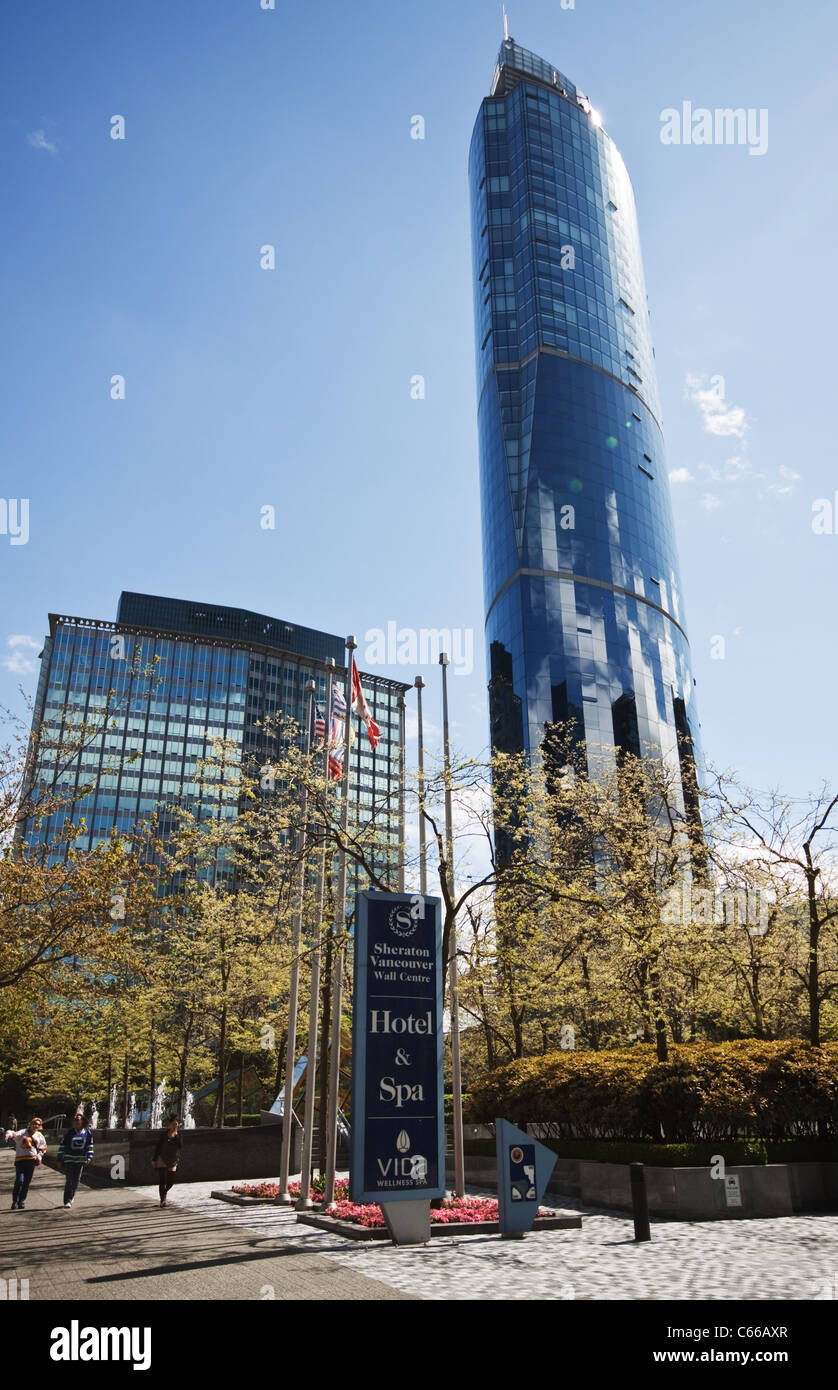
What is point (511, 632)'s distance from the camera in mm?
106688

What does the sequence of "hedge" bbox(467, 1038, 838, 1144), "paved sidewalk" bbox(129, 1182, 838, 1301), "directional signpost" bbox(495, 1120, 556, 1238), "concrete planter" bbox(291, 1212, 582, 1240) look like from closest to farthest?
"paved sidewalk" bbox(129, 1182, 838, 1301) < "concrete planter" bbox(291, 1212, 582, 1240) < "directional signpost" bbox(495, 1120, 556, 1238) < "hedge" bbox(467, 1038, 838, 1144)

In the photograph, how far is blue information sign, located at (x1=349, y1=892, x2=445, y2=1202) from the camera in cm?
1336

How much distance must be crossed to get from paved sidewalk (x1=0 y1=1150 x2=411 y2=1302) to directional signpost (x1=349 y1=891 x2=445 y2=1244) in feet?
5.05

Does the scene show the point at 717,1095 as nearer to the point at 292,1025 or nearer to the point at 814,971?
the point at 814,971

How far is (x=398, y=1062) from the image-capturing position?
13977 mm

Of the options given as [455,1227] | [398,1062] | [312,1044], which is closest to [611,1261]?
[455,1227]

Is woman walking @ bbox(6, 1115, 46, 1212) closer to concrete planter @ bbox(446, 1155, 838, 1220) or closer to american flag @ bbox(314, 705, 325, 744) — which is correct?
american flag @ bbox(314, 705, 325, 744)

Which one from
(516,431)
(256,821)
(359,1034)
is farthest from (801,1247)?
(516,431)

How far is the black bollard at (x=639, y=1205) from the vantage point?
13.5m

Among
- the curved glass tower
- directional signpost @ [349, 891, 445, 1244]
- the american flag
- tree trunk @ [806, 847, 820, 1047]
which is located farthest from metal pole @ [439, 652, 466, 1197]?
the curved glass tower

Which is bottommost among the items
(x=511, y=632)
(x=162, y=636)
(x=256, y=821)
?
(x=256, y=821)

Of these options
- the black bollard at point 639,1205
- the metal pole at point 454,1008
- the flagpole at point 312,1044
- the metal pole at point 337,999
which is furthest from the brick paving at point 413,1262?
the metal pole at point 454,1008
